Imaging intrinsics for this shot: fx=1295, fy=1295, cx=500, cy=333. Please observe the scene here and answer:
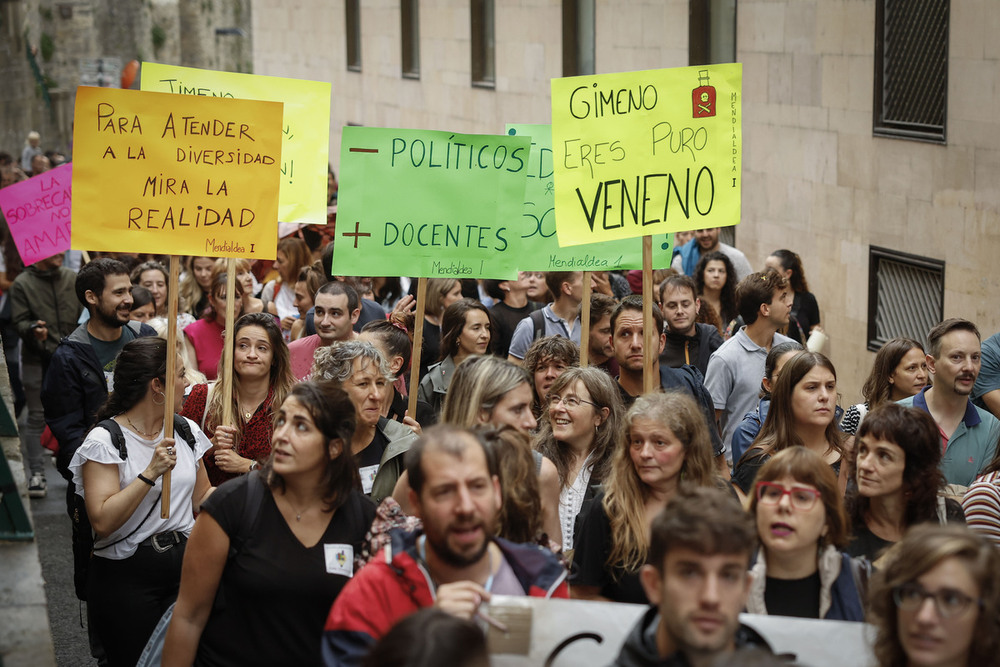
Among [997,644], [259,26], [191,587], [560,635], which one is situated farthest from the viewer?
[259,26]

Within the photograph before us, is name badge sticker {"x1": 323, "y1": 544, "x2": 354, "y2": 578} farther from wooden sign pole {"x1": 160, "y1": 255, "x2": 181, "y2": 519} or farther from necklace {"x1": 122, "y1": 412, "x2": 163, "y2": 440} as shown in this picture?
necklace {"x1": 122, "y1": 412, "x2": 163, "y2": 440}

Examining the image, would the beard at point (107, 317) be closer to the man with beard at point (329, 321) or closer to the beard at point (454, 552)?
the man with beard at point (329, 321)

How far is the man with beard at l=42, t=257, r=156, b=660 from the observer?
18.7 ft

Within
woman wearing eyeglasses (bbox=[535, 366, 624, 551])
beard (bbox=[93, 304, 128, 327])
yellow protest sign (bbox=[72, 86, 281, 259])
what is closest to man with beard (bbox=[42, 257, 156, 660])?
beard (bbox=[93, 304, 128, 327])

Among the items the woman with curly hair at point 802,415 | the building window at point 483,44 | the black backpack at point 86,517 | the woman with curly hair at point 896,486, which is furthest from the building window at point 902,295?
the building window at point 483,44

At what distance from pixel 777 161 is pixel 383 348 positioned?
286 inches

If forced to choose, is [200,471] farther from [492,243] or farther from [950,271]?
[950,271]

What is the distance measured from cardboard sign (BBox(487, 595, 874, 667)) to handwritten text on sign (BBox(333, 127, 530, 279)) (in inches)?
Result: 132

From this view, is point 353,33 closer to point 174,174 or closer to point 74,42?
point 74,42

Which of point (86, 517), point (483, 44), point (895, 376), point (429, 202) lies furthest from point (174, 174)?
point (483, 44)

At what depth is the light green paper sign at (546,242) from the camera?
745cm

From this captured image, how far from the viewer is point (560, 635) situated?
338 cm

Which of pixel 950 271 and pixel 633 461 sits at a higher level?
pixel 950 271

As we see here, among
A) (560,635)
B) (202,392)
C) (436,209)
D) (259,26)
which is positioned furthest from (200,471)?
(259,26)
